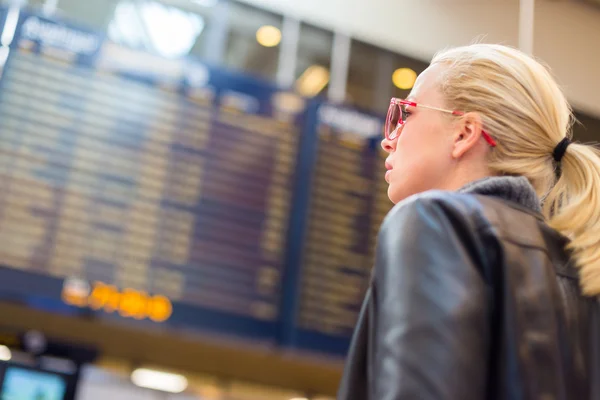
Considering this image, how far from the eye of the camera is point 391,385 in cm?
91

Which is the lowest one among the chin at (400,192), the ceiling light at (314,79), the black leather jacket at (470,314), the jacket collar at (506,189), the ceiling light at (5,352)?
the black leather jacket at (470,314)

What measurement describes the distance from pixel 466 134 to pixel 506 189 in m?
0.12

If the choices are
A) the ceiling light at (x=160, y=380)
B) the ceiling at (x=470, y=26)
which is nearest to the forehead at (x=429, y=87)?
the ceiling at (x=470, y=26)

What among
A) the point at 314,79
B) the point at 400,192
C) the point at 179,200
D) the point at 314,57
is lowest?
the point at 400,192

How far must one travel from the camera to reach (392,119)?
4.71 feet

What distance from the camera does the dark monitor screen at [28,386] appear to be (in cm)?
230

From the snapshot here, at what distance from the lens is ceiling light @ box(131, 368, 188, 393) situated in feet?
11.6

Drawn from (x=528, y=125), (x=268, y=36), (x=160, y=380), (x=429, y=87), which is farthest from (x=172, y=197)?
(x=528, y=125)

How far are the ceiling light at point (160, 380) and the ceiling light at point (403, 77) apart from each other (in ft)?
6.40

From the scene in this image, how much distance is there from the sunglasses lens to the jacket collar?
0.24 meters

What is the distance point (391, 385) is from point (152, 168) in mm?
2810

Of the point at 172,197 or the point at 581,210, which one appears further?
the point at 172,197

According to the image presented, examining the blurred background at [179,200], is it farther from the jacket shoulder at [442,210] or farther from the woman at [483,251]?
the jacket shoulder at [442,210]

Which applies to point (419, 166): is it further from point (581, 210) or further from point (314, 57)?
point (314, 57)
